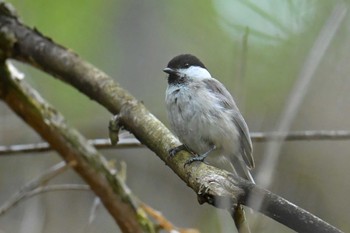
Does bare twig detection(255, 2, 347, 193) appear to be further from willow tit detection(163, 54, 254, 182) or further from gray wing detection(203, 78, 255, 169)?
gray wing detection(203, 78, 255, 169)

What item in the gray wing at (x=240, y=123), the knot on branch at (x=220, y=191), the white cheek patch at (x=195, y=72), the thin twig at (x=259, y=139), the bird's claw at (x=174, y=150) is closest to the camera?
the knot on branch at (x=220, y=191)

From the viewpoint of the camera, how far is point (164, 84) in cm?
494

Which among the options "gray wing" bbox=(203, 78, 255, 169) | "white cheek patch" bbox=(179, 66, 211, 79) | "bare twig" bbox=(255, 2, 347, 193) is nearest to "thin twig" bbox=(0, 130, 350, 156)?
"gray wing" bbox=(203, 78, 255, 169)

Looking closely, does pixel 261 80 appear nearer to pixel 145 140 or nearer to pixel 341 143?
pixel 341 143

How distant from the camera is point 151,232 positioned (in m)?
2.43

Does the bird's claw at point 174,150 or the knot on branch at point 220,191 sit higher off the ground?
the knot on branch at point 220,191

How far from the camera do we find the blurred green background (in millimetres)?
2910

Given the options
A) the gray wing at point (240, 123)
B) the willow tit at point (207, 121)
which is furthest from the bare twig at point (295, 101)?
the gray wing at point (240, 123)

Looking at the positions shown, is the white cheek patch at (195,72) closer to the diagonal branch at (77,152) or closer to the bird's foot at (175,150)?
the bird's foot at (175,150)

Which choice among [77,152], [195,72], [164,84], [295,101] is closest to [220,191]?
[295,101]

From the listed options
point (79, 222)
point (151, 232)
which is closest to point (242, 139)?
point (151, 232)

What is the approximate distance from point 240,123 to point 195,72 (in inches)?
15.1

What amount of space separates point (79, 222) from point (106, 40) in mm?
1632

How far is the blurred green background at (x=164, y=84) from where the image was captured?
2910mm
